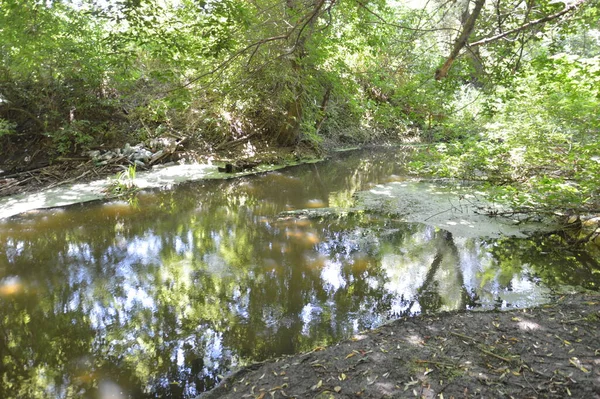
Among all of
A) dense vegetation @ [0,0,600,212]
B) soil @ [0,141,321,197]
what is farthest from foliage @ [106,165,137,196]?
dense vegetation @ [0,0,600,212]

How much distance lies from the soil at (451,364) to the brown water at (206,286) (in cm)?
32

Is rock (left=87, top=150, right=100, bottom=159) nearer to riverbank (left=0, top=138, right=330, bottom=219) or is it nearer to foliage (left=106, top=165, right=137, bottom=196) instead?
riverbank (left=0, top=138, right=330, bottom=219)

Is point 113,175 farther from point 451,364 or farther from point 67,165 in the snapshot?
point 451,364

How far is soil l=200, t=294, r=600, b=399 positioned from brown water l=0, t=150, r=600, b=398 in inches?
12.7

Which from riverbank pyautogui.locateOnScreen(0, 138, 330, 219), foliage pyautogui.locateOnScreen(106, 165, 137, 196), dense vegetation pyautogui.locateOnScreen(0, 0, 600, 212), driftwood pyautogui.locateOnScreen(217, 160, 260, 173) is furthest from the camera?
driftwood pyautogui.locateOnScreen(217, 160, 260, 173)

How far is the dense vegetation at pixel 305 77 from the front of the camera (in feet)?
12.3

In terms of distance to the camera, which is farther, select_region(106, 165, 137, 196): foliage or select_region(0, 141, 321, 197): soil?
select_region(0, 141, 321, 197): soil

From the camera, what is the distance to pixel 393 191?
802cm

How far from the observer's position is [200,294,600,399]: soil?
223 cm

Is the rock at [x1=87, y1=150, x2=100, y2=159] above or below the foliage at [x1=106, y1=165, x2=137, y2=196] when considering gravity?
above

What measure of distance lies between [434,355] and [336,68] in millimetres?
9626

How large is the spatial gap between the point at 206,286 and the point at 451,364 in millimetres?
2607

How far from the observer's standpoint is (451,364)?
2.44m

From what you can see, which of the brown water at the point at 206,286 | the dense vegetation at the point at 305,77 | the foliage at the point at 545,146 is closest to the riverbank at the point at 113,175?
the dense vegetation at the point at 305,77
